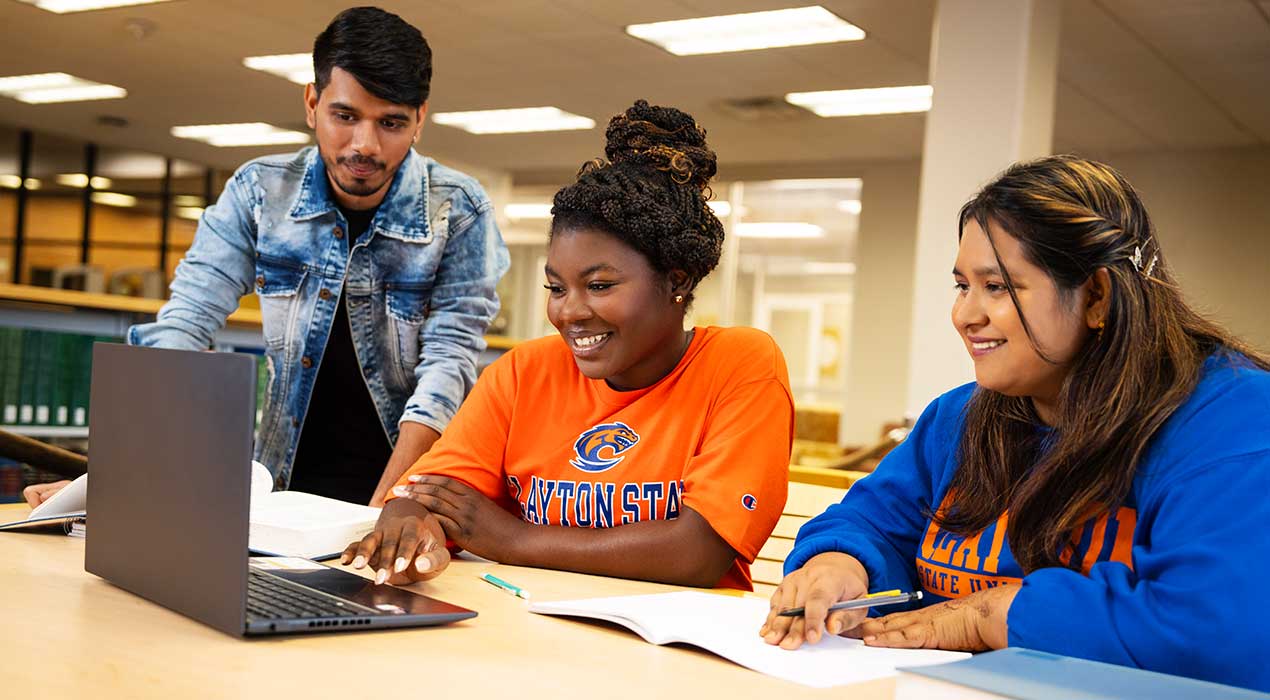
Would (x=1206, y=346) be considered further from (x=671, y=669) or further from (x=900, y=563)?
(x=671, y=669)

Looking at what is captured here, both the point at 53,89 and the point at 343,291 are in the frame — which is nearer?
the point at 343,291

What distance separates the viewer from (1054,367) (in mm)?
1268

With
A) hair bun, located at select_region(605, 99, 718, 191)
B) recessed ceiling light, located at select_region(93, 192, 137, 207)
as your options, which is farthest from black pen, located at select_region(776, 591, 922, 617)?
recessed ceiling light, located at select_region(93, 192, 137, 207)

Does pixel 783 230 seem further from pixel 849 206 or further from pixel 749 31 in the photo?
pixel 749 31

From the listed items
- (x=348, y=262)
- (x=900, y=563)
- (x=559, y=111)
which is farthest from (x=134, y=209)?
(x=900, y=563)

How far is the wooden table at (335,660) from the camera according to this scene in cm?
89

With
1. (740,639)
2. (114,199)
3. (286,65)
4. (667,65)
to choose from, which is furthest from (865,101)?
(114,199)

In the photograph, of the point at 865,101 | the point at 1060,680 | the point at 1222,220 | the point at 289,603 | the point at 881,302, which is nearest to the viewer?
the point at 1060,680

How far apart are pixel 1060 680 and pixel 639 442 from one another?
0.98 metres

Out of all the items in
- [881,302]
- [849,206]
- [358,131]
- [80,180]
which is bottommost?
[358,131]

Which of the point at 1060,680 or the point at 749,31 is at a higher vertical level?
the point at 749,31

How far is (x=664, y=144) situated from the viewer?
69.9 inches

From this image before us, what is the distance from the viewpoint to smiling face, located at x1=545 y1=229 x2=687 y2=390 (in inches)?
66.8

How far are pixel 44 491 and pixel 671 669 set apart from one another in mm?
1179
